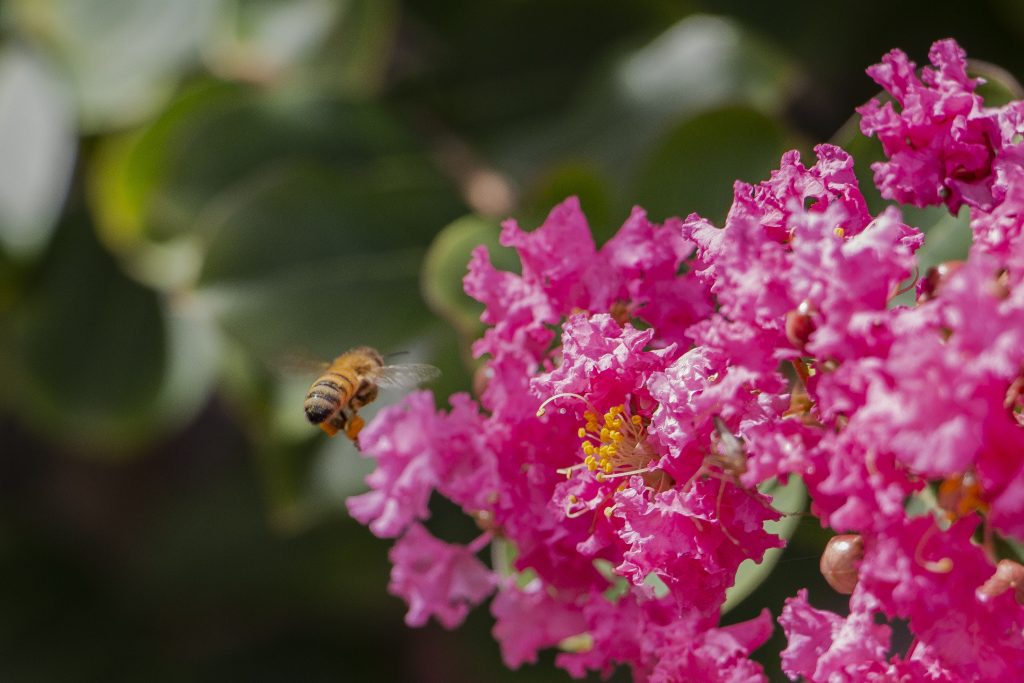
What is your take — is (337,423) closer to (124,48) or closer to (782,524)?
(782,524)

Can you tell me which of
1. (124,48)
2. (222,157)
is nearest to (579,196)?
(222,157)

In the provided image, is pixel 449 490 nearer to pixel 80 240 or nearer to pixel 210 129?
pixel 210 129

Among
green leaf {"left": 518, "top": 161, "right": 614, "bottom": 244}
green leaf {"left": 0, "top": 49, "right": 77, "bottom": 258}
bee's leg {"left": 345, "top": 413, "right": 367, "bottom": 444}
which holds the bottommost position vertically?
green leaf {"left": 0, "top": 49, "right": 77, "bottom": 258}

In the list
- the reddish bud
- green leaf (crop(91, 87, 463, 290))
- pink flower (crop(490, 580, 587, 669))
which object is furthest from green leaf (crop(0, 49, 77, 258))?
the reddish bud

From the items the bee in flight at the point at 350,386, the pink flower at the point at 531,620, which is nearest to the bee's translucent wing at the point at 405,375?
the bee in flight at the point at 350,386

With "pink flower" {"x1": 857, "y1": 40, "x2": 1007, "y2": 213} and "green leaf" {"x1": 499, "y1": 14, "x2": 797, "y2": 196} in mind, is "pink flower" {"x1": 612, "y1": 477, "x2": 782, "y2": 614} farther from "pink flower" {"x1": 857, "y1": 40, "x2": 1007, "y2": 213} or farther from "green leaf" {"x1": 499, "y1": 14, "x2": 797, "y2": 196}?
"green leaf" {"x1": 499, "y1": 14, "x2": 797, "y2": 196}

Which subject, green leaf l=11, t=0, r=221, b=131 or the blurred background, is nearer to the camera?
the blurred background
